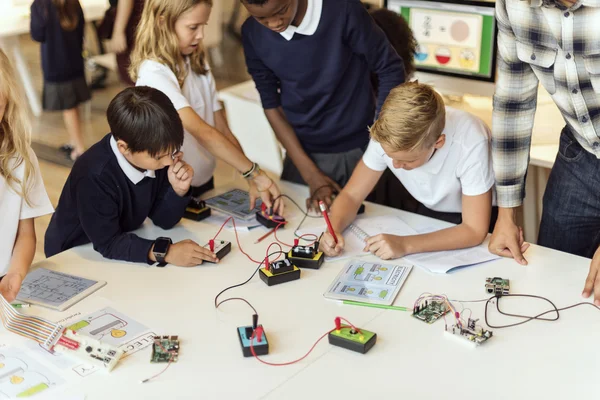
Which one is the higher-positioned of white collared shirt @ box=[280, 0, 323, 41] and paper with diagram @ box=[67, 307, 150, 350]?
white collared shirt @ box=[280, 0, 323, 41]

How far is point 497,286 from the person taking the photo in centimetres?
167

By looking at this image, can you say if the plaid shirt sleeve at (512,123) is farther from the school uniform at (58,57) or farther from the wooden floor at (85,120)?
the school uniform at (58,57)

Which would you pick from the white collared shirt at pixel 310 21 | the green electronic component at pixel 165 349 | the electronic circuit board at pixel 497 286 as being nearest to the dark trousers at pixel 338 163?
the white collared shirt at pixel 310 21

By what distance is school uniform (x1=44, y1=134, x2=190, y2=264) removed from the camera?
6.13 feet

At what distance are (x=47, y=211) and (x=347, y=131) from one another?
3.32ft

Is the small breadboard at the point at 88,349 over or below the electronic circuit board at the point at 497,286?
over

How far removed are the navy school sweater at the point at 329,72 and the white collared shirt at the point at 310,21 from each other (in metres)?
0.01

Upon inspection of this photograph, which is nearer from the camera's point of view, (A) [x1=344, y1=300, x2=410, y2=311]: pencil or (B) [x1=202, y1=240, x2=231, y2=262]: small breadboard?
(A) [x1=344, y1=300, x2=410, y2=311]: pencil

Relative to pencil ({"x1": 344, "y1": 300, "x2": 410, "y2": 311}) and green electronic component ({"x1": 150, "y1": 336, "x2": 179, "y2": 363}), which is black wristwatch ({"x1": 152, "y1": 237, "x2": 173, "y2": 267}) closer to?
green electronic component ({"x1": 150, "y1": 336, "x2": 179, "y2": 363})

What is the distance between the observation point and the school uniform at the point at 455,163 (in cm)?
192

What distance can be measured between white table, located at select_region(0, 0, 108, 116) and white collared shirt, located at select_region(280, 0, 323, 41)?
3.04 meters

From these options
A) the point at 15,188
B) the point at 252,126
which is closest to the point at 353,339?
the point at 15,188

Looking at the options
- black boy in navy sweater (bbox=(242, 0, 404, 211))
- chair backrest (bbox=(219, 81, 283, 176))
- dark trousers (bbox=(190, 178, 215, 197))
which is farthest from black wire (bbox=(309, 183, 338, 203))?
chair backrest (bbox=(219, 81, 283, 176))

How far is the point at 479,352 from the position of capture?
1456 millimetres
